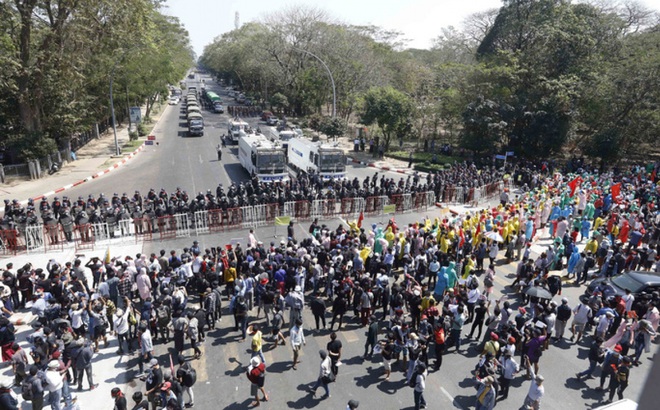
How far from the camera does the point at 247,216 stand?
2117 cm

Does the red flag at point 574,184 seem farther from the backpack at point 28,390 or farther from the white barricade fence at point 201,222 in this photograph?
the backpack at point 28,390

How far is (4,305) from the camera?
478 inches

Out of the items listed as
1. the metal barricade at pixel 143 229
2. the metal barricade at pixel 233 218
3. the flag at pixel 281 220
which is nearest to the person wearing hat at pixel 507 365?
the flag at pixel 281 220

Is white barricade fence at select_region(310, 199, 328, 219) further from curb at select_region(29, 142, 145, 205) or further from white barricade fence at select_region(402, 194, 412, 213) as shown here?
curb at select_region(29, 142, 145, 205)

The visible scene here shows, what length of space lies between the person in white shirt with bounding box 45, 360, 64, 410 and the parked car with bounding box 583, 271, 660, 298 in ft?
46.5

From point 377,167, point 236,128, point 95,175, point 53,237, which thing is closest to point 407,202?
point 377,167

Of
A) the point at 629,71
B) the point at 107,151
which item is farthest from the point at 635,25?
the point at 107,151

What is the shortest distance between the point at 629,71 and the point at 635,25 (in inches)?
935

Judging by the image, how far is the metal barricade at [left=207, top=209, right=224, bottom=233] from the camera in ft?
66.4

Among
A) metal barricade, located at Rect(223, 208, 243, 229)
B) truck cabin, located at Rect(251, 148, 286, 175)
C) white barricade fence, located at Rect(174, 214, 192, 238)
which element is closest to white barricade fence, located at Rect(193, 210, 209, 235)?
white barricade fence, located at Rect(174, 214, 192, 238)

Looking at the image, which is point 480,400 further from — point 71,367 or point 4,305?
point 4,305

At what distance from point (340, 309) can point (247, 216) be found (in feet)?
32.4

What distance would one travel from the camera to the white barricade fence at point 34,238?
1742cm

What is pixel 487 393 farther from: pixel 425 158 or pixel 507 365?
pixel 425 158
